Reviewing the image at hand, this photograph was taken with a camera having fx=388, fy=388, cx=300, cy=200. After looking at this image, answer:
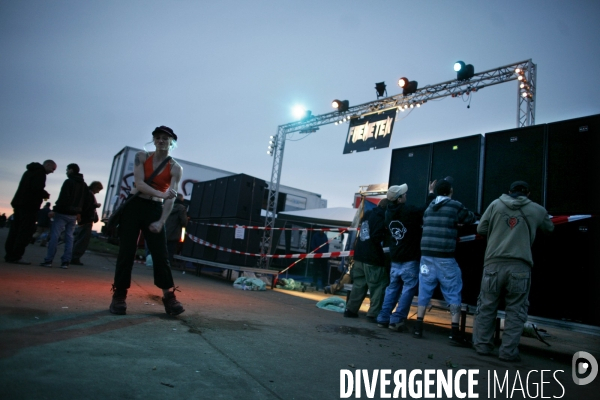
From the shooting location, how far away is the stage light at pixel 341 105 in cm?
1528

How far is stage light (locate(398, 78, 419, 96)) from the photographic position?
1314cm

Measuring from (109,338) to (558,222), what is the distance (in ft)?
15.7

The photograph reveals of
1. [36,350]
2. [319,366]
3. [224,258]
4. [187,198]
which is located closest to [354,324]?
[319,366]

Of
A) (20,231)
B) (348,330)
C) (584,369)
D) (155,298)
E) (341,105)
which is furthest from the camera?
(341,105)

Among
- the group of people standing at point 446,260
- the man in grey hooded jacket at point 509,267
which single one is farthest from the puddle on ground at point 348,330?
the man in grey hooded jacket at point 509,267

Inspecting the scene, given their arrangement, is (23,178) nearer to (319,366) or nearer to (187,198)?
(319,366)

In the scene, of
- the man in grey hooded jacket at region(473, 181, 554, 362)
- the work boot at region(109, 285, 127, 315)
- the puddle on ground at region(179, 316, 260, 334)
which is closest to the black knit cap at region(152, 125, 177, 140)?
the work boot at region(109, 285, 127, 315)

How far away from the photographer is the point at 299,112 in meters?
17.0

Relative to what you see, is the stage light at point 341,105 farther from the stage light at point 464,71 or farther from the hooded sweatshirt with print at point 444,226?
the hooded sweatshirt with print at point 444,226

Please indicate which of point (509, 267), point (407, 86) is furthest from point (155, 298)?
point (407, 86)

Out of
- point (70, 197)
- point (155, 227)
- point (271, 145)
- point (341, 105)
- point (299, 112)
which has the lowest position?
point (155, 227)

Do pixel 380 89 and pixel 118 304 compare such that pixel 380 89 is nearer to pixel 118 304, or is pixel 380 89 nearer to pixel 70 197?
pixel 70 197

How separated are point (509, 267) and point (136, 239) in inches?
154

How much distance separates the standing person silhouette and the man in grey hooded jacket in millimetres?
3274
